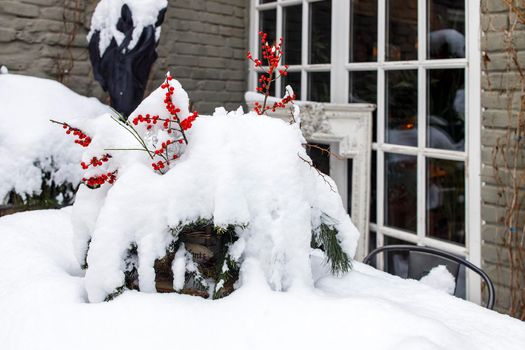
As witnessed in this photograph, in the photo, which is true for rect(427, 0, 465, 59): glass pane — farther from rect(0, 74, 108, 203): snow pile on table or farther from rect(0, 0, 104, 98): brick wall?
rect(0, 0, 104, 98): brick wall

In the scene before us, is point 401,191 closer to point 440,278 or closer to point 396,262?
point 396,262

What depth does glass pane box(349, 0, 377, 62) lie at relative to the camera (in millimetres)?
2729

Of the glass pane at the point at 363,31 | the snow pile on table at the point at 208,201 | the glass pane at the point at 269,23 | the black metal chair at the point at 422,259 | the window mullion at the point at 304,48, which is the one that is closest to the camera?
the snow pile on table at the point at 208,201

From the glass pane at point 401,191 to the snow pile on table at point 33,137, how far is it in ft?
5.25

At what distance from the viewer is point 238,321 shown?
81cm

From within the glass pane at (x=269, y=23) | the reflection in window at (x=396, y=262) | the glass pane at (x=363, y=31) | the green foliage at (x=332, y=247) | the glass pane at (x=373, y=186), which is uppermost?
the glass pane at (x=269, y=23)

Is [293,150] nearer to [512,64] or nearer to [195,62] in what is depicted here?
[512,64]

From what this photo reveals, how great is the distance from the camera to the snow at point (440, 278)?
1646 millimetres

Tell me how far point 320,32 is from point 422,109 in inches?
37.8

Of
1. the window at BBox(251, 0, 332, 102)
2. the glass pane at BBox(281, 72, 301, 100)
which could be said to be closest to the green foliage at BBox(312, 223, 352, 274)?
the window at BBox(251, 0, 332, 102)

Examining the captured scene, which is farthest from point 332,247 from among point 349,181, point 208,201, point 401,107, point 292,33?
point 292,33

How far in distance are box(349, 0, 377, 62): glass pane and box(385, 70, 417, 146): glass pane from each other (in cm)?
20

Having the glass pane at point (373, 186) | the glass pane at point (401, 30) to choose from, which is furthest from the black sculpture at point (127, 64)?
the glass pane at point (373, 186)

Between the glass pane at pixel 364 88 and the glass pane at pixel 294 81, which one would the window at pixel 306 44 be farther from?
the glass pane at pixel 364 88
